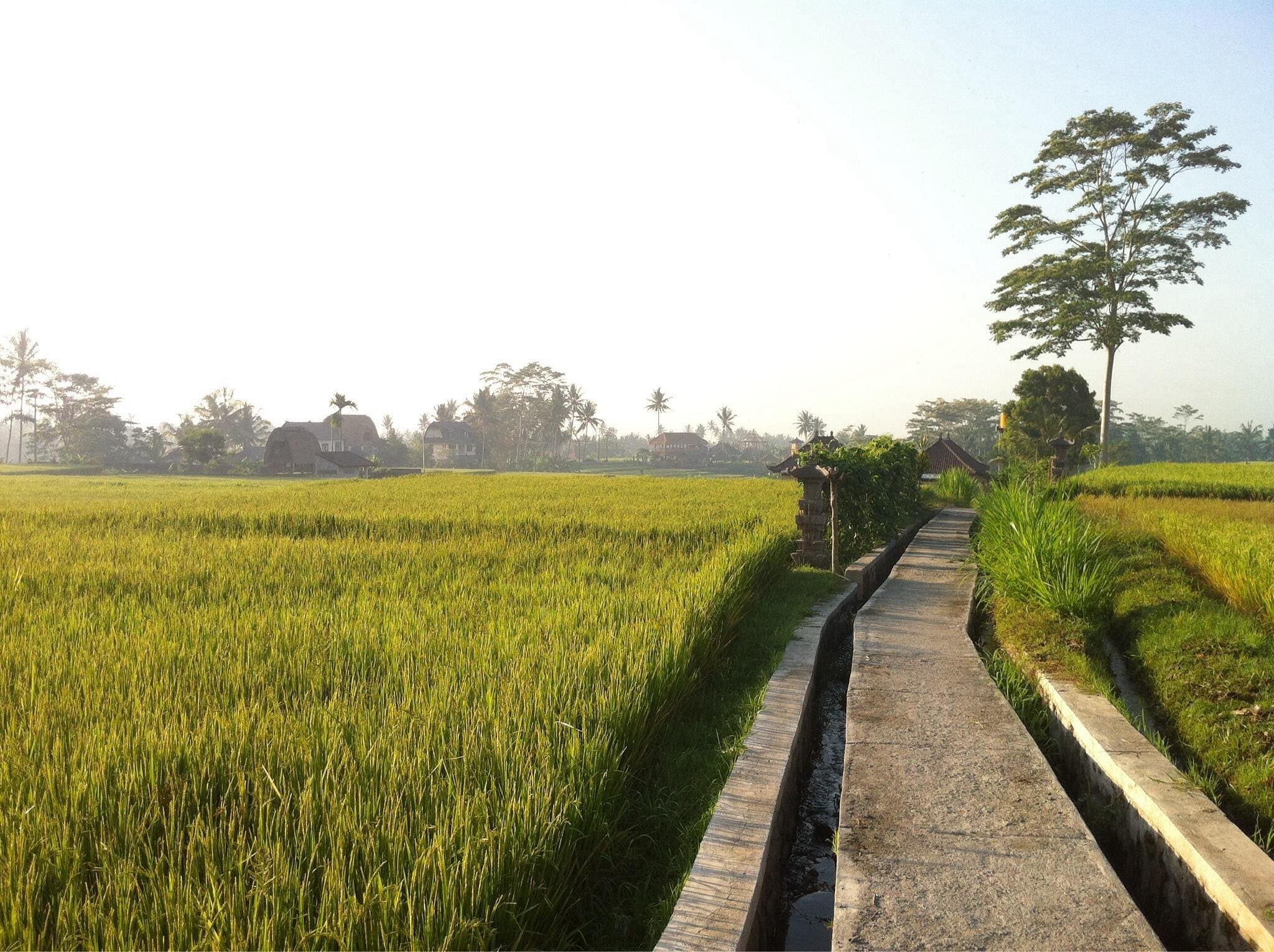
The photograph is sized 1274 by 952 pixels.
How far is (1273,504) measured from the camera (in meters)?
11.4

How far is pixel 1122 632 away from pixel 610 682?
441cm

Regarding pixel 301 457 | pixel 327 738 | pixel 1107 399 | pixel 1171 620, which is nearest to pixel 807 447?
pixel 1171 620

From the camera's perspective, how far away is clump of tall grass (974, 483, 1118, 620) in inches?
224

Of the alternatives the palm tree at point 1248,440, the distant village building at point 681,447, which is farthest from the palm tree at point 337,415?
the palm tree at point 1248,440

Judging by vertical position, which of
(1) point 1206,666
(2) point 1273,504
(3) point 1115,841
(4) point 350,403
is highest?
(4) point 350,403

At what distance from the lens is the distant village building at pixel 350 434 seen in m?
64.4

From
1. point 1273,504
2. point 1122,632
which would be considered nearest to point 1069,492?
point 1273,504

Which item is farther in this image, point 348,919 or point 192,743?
point 192,743

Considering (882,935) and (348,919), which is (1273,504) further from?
(348,919)

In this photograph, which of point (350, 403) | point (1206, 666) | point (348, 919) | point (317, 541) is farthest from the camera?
point (350, 403)

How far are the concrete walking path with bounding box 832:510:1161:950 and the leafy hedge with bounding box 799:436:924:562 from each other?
4.67 meters

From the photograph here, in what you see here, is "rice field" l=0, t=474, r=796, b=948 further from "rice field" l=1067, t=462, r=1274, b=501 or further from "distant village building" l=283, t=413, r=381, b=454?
"distant village building" l=283, t=413, r=381, b=454

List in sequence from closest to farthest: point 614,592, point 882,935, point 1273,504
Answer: point 882,935 → point 614,592 → point 1273,504

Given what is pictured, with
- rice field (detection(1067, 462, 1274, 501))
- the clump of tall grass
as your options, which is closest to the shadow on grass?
the clump of tall grass
